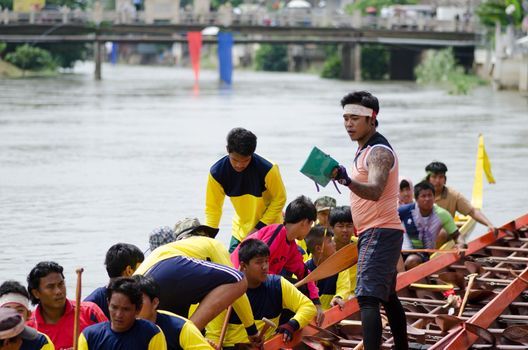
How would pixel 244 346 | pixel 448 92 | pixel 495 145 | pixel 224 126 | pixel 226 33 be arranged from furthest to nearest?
pixel 226 33 → pixel 448 92 → pixel 224 126 → pixel 495 145 → pixel 244 346

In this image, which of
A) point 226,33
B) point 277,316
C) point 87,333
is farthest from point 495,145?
point 226,33

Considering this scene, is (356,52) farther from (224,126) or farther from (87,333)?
(87,333)

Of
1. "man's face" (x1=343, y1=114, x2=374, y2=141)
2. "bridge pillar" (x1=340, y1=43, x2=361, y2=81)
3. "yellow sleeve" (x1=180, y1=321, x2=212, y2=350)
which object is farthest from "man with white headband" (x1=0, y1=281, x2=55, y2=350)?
"bridge pillar" (x1=340, y1=43, x2=361, y2=81)

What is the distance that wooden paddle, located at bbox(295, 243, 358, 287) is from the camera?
23.0 feet

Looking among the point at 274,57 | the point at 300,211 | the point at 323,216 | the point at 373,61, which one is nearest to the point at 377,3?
the point at 274,57

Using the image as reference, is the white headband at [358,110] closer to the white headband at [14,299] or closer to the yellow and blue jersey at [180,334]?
the yellow and blue jersey at [180,334]

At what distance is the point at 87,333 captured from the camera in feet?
17.7

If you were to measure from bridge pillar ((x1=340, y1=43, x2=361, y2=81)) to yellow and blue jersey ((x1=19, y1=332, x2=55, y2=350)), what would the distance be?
52.9m

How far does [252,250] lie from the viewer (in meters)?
6.66

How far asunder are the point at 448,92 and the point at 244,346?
131ft

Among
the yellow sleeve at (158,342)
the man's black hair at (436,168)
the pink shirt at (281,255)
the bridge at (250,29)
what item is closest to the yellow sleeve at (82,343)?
the yellow sleeve at (158,342)

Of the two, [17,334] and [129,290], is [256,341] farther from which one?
[17,334]

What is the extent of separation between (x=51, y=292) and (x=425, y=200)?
4.55m

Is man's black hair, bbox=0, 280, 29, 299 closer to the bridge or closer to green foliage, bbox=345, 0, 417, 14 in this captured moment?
the bridge
